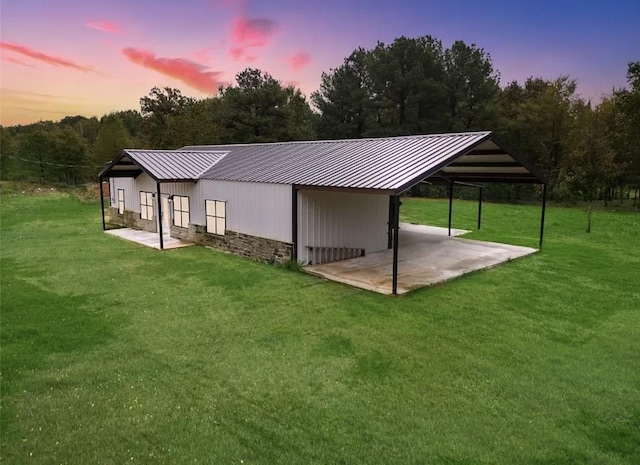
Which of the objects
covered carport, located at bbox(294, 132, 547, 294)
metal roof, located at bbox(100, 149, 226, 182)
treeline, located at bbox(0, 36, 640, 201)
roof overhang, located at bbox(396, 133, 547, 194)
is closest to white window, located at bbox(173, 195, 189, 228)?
metal roof, located at bbox(100, 149, 226, 182)

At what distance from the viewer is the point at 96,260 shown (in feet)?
41.6

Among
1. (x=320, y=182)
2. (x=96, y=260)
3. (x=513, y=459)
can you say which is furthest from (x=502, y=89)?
(x=513, y=459)

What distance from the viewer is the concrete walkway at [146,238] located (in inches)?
595

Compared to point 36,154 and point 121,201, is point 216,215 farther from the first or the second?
point 36,154

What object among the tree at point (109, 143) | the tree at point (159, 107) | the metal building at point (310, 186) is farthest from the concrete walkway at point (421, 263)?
the tree at point (109, 143)

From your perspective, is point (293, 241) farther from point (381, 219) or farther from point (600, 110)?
point (600, 110)

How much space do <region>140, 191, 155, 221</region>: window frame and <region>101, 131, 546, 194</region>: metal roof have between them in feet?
5.48

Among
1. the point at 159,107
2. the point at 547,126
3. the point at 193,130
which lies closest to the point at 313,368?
the point at 193,130

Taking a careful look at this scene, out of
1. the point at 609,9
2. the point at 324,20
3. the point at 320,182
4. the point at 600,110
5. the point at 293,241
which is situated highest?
the point at 609,9

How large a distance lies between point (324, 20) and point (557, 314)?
18006 mm

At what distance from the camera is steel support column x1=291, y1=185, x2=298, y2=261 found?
37.8ft

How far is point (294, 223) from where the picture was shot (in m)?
11.6

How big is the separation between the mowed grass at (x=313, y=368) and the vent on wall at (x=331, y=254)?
1.26 meters

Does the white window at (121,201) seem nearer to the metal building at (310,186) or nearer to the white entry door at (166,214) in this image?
the metal building at (310,186)
